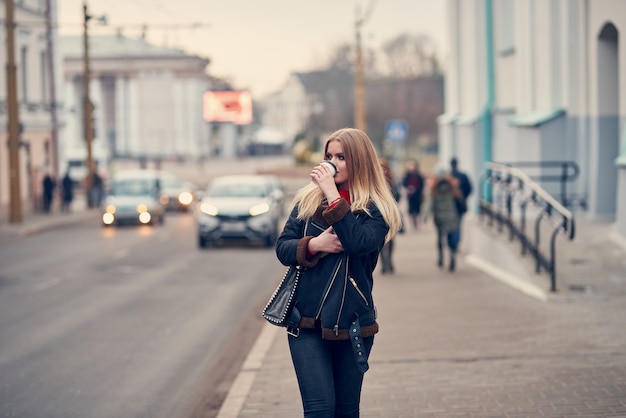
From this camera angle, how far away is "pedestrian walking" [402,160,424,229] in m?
25.5

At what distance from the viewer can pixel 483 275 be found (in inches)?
624

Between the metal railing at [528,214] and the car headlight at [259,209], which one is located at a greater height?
the metal railing at [528,214]

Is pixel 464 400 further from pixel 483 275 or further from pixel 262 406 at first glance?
pixel 483 275

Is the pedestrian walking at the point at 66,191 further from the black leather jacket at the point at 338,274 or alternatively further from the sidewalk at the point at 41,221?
the black leather jacket at the point at 338,274

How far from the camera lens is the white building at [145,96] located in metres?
96.6

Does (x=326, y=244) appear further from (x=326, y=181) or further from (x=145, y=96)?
(x=145, y=96)

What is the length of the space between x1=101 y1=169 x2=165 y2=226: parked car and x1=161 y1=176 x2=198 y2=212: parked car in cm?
722

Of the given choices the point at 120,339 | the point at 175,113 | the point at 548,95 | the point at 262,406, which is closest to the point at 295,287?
the point at 262,406

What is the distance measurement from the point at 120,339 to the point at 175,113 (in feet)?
291

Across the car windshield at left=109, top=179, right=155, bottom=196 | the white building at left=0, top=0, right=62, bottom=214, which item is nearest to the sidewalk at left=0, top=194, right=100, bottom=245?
the white building at left=0, top=0, right=62, bottom=214

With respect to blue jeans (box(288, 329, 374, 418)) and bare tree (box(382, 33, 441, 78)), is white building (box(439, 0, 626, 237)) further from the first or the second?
bare tree (box(382, 33, 441, 78))

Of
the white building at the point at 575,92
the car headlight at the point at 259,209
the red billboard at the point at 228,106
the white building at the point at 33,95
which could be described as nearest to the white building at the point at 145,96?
the red billboard at the point at 228,106

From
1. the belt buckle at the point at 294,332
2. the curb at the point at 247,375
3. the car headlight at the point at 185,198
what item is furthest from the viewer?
the car headlight at the point at 185,198

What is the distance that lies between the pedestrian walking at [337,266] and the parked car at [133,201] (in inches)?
1046
